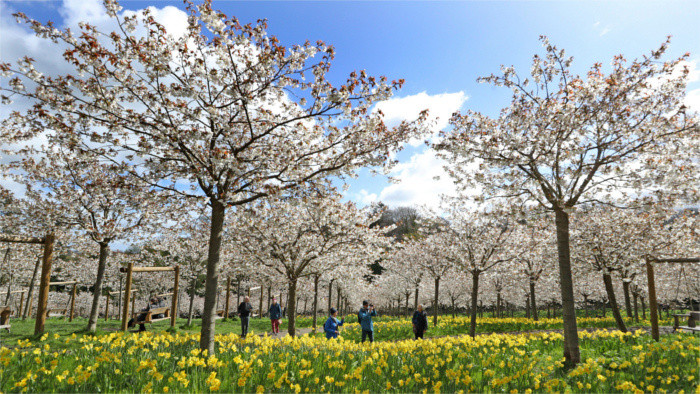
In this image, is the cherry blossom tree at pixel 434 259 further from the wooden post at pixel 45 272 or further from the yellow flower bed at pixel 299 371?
the wooden post at pixel 45 272

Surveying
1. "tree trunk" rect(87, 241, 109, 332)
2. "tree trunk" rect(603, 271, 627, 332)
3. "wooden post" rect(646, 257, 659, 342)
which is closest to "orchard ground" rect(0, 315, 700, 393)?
"wooden post" rect(646, 257, 659, 342)

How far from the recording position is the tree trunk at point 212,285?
5914 mm

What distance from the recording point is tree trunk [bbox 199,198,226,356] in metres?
5.91

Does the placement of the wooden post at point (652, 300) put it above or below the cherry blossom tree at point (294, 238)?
below

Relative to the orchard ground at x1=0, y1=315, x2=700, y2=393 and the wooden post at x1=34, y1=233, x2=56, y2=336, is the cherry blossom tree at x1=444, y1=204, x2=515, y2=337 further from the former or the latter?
the wooden post at x1=34, y1=233, x2=56, y2=336

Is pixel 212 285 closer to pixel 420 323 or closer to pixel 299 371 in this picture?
pixel 299 371

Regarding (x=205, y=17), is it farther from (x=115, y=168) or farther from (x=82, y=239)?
(x=82, y=239)

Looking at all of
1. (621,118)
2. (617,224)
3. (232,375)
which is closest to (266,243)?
(232,375)

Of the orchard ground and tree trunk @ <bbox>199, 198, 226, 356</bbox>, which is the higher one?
tree trunk @ <bbox>199, 198, 226, 356</bbox>

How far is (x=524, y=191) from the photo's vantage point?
7723 mm

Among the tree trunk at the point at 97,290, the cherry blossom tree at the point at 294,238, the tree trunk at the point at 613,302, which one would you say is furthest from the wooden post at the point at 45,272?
the tree trunk at the point at 613,302

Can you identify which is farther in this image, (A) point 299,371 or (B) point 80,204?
(B) point 80,204

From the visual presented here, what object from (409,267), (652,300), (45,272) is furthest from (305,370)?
(409,267)

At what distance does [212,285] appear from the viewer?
604 centimetres
